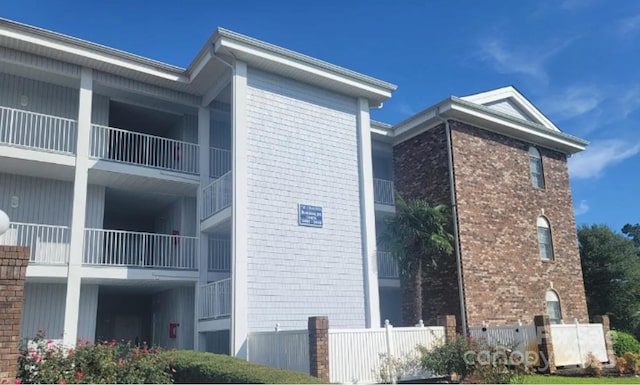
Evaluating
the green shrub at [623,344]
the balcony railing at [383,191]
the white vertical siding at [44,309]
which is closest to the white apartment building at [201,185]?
the white vertical siding at [44,309]

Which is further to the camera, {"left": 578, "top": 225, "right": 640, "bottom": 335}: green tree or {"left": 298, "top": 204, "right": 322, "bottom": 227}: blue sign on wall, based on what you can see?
{"left": 578, "top": 225, "right": 640, "bottom": 335}: green tree

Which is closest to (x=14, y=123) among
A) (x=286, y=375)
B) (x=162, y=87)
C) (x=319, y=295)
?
(x=162, y=87)

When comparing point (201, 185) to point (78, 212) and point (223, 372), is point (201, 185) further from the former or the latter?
point (223, 372)

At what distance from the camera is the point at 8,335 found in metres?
6.21

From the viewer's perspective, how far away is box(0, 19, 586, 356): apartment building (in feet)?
46.7

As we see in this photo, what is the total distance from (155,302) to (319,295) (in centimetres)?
→ 731

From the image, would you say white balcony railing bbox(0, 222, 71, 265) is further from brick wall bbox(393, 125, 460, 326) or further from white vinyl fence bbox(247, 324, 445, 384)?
brick wall bbox(393, 125, 460, 326)

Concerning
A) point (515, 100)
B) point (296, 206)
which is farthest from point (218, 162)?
point (515, 100)

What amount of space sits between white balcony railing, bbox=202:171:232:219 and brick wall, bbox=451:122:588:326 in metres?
8.22

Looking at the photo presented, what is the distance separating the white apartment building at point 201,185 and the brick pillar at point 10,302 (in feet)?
24.4

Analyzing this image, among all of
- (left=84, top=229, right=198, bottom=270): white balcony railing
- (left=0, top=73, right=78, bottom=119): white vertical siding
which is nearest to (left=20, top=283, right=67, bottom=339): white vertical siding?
(left=84, top=229, right=198, bottom=270): white balcony railing

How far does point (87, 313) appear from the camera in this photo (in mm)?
15227

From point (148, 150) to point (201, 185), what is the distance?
1.92 metres

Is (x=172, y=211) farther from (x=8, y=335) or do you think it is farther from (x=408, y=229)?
(x=8, y=335)
